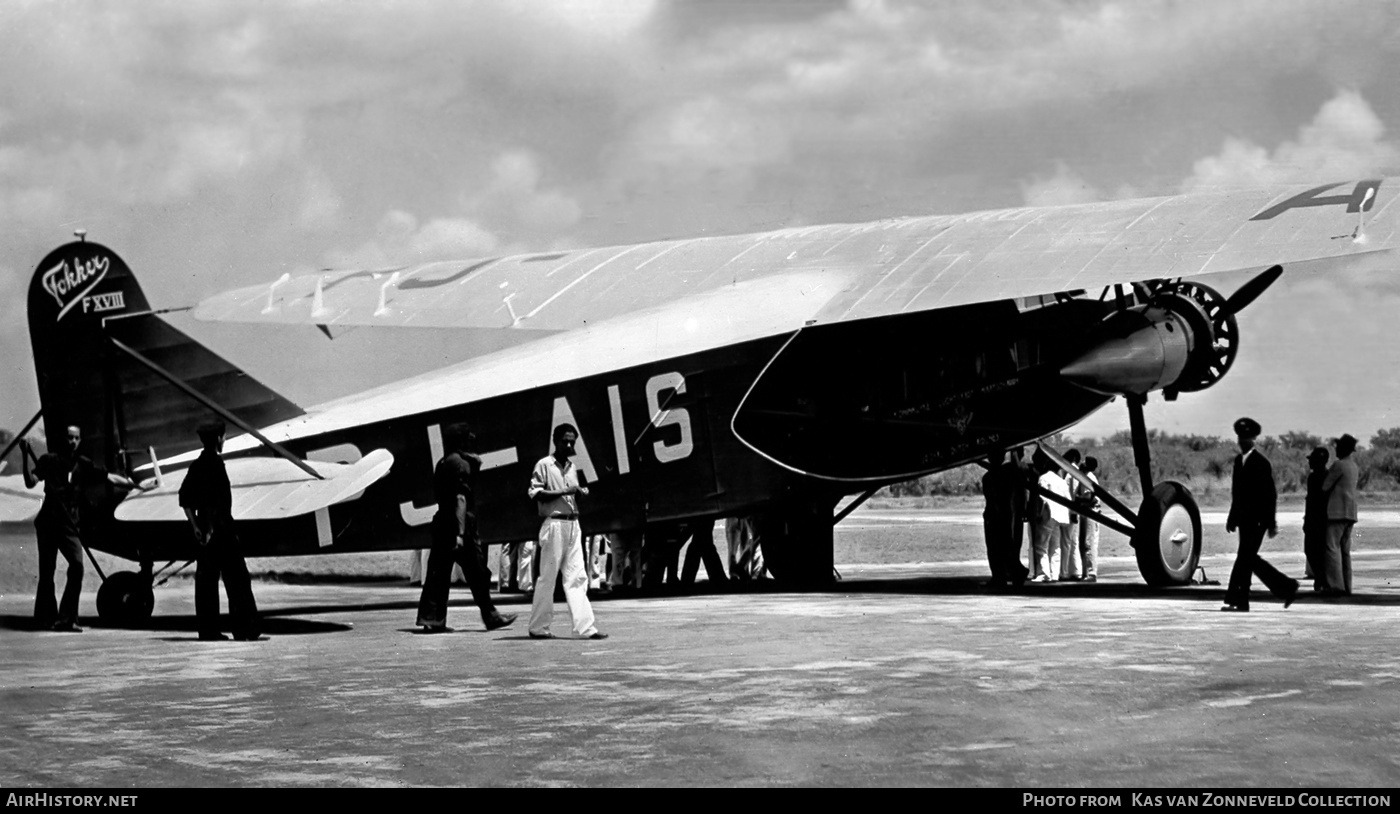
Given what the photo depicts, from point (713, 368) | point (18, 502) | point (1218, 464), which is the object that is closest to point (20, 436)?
point (18, 502)

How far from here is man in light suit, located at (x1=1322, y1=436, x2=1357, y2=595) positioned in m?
16.6

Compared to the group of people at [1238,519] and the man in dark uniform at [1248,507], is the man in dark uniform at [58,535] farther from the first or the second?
the man in dark uniform at [1248,507]

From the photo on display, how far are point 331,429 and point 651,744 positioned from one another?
8648 mm

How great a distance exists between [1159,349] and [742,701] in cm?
1012

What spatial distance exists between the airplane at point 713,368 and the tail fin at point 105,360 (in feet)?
0.07

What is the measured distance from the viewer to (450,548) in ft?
46.2

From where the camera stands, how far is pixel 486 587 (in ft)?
47.2

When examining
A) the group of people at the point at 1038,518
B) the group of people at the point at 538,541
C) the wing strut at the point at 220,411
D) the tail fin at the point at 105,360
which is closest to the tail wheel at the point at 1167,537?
the group of people at the point at 1038,518

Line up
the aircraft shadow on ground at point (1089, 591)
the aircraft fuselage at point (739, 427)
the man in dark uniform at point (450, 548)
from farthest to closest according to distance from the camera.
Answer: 1. the aircraft shadow on ground at point (1089, 591)
2. the aircraft fuselage at point (739, 427)
3. the man in dark uniform at point (450, 548)

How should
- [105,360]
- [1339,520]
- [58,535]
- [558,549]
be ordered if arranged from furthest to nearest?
[1339,520]
[105,360]
[58,535]
[558,549]

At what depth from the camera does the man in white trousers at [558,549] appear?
13258 millimetres

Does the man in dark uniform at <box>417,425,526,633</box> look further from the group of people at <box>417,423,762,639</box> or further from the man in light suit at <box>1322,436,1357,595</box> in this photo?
the man in light suit at <box>1322,436,1357,595</box>

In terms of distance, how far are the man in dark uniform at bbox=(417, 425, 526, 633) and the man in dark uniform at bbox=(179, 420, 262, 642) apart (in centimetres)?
154

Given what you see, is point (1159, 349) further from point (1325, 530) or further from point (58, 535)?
point (58, 535)
